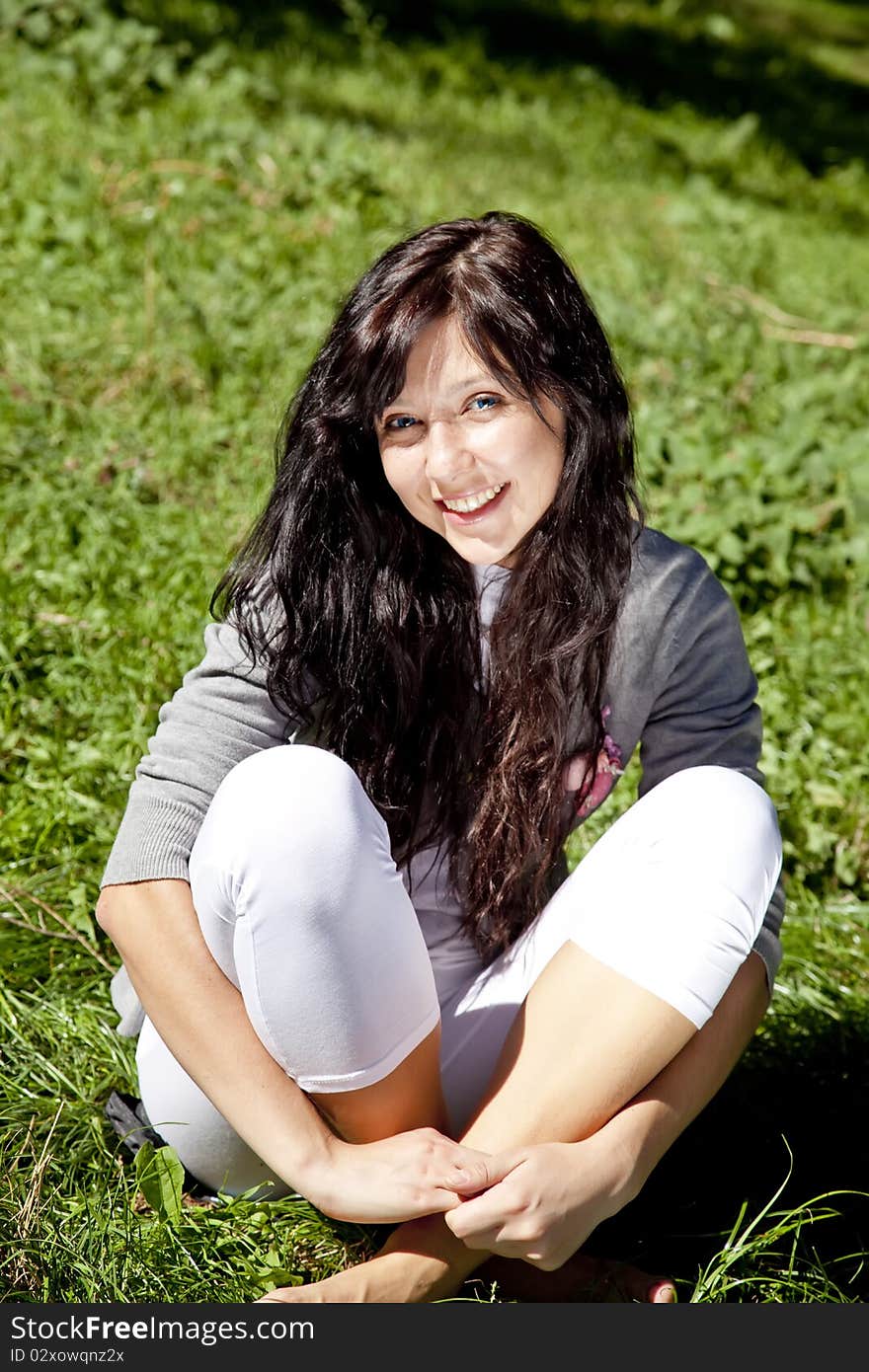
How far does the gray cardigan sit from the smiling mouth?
250mm

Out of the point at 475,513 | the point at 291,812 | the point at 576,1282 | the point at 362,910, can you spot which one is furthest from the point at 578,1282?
the point at 475,513

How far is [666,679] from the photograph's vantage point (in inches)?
79.6

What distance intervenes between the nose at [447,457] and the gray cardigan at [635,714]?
12.4 inches

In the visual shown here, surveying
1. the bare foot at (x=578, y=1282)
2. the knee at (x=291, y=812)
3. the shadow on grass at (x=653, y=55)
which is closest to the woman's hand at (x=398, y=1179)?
the bare foot at (x=578, y=1282)

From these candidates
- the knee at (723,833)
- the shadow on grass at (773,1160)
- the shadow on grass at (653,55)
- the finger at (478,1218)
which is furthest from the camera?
the shadow on grass at (653,55)

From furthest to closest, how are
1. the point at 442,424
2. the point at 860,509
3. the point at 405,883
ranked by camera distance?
the point at 860,509
the point at 405,883
the point at 442,424

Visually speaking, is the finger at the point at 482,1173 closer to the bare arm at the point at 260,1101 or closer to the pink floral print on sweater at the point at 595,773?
the bare arm at the point at 260,1101

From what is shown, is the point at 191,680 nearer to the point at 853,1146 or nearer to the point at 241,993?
the point at 241,993

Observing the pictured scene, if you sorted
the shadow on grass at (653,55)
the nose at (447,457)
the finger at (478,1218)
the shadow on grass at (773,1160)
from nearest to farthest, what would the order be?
1. the finger at (478,1218)
2. the nose at (447,457)
3. the shadow on grass at (773,1160)
4. the shadow on grass at (653,55)

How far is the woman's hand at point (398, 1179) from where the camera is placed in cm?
165

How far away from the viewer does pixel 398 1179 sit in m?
1.66

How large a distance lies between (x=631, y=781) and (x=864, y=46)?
9117 millimetres

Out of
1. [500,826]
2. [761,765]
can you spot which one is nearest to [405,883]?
[500,826]

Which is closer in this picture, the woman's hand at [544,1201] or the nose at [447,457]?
the woman's hand at [544,1201]
